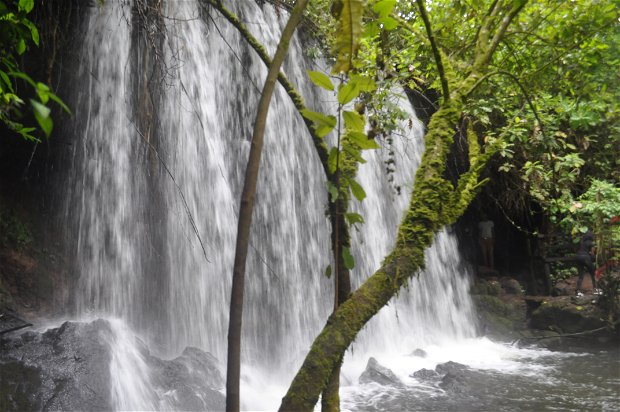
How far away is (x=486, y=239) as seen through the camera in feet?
40.8

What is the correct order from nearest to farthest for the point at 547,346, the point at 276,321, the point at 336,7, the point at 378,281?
the point at 336,7 < the point at 378,281 < the point at 276,321 < the point at 547,346

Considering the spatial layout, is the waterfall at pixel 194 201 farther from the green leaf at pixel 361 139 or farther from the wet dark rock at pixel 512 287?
the green leaf at pixel 361 139

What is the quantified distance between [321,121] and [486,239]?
11.4 meters

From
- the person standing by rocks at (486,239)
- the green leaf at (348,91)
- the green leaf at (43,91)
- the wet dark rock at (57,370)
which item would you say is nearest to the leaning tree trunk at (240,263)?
the green leaf at (348,91)

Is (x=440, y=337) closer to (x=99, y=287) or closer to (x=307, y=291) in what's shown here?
(x=307, y=291)

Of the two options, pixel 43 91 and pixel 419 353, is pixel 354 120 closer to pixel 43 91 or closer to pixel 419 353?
pixel 43 91

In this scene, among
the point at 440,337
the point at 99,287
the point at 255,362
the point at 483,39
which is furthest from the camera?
the point at 440,337

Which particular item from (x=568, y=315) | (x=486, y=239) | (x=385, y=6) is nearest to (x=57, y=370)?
(x=385, y=6)

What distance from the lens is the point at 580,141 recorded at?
958 centimetres

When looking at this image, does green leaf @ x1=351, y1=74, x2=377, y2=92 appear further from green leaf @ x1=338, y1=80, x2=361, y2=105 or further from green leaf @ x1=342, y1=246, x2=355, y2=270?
green leaf @ x1=342, y1=246, x2=355, y2=270

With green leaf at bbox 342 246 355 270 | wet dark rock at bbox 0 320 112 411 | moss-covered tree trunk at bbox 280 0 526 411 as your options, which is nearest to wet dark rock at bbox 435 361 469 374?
wet dark rock at bbox 0 320 112 411

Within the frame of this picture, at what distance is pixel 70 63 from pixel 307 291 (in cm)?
422

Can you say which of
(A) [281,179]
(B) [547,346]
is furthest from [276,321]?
(B) [547,346]

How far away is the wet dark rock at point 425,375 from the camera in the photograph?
688cm
